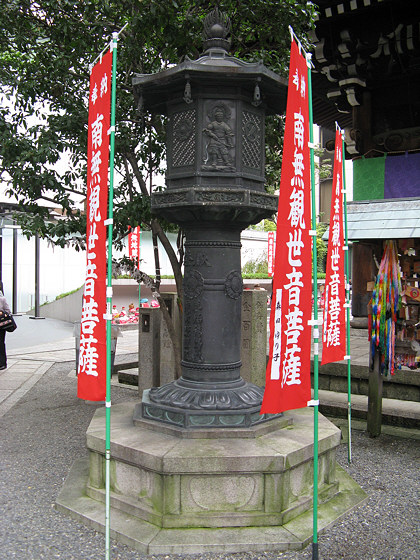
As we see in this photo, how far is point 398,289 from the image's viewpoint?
6.61 meters

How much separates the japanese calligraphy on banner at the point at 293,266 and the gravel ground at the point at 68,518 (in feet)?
4.16

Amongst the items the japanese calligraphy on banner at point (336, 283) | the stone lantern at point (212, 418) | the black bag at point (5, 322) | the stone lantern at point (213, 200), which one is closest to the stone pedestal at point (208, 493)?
the stone lantern at point (212, 418)

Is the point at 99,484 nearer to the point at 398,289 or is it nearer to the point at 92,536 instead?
the point at 92,536

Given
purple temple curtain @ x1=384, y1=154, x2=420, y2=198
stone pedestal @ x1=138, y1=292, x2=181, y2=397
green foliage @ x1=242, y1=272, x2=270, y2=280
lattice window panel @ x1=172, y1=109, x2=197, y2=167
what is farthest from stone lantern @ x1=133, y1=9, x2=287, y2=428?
green foliage @ x1=242, y1=272, x2=270, y2=280

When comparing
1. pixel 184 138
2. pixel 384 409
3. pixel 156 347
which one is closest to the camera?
pixel 184 138

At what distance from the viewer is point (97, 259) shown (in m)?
4.04

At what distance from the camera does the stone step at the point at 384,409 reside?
7118 millimetres

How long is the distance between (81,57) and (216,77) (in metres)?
3.45

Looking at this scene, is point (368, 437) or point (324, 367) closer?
point (368, 437)

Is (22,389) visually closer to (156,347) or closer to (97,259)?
(156,347)

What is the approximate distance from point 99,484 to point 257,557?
1.62 meters

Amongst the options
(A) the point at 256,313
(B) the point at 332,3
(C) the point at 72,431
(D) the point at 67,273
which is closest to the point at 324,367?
(A) the point at 256,313

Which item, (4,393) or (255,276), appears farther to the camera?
(255,276)

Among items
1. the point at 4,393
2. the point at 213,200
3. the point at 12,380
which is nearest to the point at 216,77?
the point at 213,200
